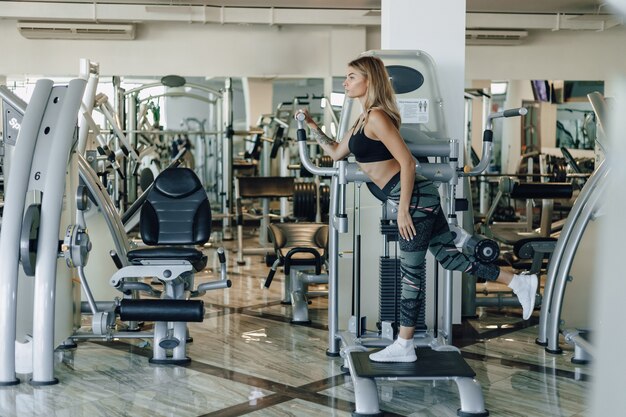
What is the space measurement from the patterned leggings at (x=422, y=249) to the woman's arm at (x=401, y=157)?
0.05 meters

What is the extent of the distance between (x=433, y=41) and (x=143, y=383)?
105 inches

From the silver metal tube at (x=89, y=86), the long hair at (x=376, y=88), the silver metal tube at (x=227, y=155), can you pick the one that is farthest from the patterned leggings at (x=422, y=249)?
the silver metal tube at (x=227, y=155)

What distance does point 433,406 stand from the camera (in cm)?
355

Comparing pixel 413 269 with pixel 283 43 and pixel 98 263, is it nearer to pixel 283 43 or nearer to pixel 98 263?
pixel 98 263

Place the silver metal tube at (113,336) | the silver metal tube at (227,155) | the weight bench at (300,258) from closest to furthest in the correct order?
the silver metal tube at (113,336), the weight bench at (300,258), the silver metal tube at (227,155)

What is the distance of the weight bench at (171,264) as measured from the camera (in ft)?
13.3

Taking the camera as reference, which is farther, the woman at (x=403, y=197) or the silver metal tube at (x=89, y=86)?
the silver metal tube at (x=89, y=86)

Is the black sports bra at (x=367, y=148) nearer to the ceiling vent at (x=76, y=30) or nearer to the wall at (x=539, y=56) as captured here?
the ceiling vent at (x=76, y=30)

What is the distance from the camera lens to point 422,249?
356cm

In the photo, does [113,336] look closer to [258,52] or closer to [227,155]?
[227,155]

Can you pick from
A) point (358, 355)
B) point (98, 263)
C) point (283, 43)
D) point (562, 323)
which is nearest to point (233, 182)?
point (283, 43)

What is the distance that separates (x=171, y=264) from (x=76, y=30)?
23.7 feet

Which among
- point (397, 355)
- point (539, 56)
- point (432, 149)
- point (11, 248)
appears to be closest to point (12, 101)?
point (11, 248)

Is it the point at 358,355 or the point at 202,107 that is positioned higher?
the point at 202,107
